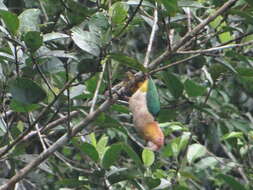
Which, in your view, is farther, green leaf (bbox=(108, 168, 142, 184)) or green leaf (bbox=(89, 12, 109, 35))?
green leaf (bbox=(108, 168, 142, 184))

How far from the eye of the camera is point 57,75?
5.47 ft

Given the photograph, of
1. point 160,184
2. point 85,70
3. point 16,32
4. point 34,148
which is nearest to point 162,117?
point 160,184

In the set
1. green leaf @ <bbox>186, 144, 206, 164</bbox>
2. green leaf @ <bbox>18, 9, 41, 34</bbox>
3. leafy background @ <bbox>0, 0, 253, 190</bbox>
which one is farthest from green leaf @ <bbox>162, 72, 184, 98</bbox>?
green leaf @ <bbox>186, 144, 206, 164</bbox>

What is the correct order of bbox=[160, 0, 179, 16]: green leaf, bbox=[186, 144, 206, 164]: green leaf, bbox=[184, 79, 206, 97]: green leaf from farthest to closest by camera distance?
bbox=[186, 144, 206, 164]: green leaf → bbox=[184, 79, 206, 97]: green leaf → bbox=[160, 0, 179, 16]: green leaf

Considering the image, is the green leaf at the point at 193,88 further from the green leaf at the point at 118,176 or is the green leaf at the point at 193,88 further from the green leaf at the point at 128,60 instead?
the green leaf at the point at 128,60

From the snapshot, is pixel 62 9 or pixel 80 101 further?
pixel 80 101

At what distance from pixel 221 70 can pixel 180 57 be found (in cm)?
28

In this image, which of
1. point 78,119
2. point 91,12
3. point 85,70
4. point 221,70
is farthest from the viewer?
point 78,119

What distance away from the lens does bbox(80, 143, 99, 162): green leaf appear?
1.56 m

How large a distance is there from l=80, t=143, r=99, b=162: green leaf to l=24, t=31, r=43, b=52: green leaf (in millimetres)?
370

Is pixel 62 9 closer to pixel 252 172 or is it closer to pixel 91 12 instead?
pixel 91 12

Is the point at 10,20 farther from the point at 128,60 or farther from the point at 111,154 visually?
the point at 111,154

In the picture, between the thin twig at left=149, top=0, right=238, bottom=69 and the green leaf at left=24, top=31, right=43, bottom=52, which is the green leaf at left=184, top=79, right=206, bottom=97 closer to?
the thin twig at left=149, top=0, right=238, bottom=69

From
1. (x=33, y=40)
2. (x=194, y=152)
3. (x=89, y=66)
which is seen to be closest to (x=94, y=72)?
(x=89, y=66)
